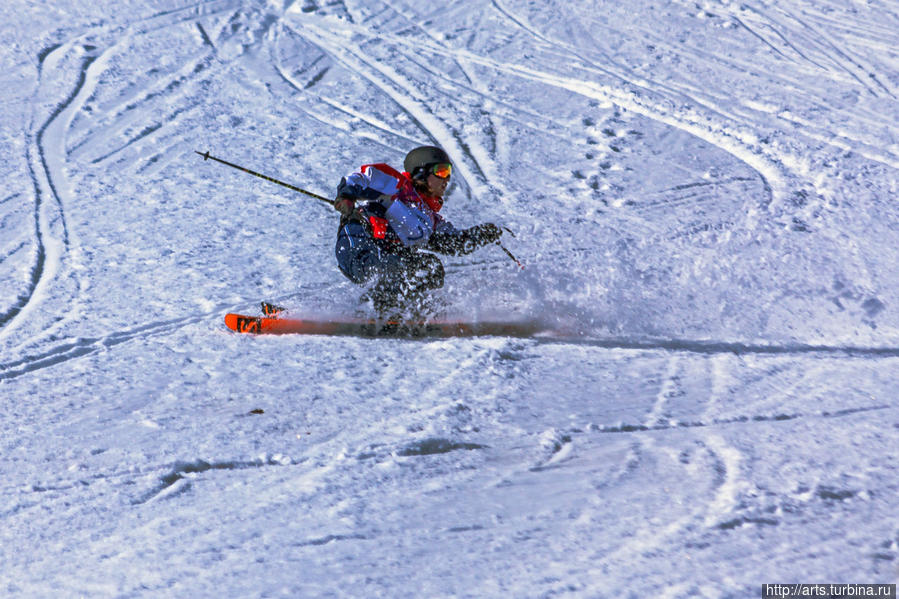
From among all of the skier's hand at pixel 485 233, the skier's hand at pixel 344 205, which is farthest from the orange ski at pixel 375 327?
the skier's hand at pixel 344 205

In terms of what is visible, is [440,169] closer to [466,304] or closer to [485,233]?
[485,233]

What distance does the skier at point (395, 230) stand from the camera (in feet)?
18.1

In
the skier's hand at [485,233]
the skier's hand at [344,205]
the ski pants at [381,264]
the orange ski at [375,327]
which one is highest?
the skier's hand at [344,205]

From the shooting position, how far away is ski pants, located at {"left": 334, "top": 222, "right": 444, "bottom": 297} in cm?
550

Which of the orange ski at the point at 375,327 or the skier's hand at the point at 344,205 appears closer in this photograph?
the orange ski at the point at 375,327

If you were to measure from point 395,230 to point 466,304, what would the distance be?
0.71m

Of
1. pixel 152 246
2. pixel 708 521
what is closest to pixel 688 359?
pixel 708 521

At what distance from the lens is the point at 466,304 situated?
576 centimetres

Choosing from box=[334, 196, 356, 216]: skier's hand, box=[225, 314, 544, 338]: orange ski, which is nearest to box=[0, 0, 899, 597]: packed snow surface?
box=[225, 314, 544, 338]: orange ski

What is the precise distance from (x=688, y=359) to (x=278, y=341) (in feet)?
8.39

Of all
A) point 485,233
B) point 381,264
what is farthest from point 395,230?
point 485,233

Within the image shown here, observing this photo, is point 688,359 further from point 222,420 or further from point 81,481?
point 81,481

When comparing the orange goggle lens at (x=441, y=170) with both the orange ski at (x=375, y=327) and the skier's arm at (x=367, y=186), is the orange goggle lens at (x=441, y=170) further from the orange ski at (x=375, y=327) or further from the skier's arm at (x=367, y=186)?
the orange ski at (x=375, y=327)

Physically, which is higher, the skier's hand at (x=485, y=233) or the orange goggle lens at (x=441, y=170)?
the orange goggle lens at (x=441, y=170)
